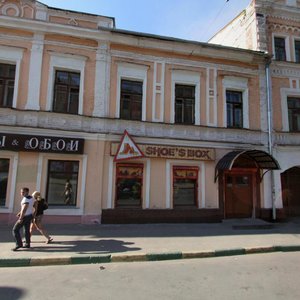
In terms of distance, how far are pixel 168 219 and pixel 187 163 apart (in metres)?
2.54

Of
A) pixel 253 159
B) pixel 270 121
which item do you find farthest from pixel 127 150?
pixel 270 121

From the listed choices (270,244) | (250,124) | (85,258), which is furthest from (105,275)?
(250,124)

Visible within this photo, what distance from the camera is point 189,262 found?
6.64m

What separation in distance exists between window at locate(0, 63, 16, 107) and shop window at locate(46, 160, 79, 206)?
9.63ft

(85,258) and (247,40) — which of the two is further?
(247,40)

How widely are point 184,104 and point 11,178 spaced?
785cm

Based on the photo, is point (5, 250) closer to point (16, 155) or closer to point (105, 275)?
point (105, 275)

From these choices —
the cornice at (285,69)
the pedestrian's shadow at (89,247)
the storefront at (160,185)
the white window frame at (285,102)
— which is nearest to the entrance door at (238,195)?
the storefront at (160,185)

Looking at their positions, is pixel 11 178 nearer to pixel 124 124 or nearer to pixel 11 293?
pixel 124 124

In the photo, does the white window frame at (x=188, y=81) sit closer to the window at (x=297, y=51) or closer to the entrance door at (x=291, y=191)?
the entrance door at (x=291, y=191)

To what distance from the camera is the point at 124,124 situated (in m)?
11.7

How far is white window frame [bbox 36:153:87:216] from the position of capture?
10672 mm

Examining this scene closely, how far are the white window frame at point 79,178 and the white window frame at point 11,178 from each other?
845 millimetres

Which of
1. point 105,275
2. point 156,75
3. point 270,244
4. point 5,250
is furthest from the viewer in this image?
point 156,75
